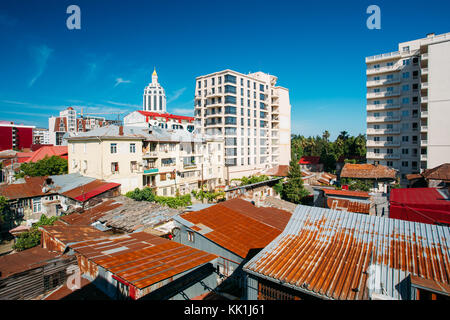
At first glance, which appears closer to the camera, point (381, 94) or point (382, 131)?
point (382, 131)

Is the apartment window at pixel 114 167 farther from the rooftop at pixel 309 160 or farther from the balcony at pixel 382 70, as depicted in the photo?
the rooftop at pixel 309 160

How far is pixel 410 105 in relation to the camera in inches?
1769

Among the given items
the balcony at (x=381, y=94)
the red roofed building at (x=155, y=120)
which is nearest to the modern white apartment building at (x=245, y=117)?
the red roofed building at (x=155, y=120)

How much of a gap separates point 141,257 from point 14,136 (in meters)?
111

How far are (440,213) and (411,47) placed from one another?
161ft

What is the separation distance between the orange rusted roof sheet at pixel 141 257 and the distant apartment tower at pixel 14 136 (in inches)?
3922

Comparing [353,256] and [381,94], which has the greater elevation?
[381,94]

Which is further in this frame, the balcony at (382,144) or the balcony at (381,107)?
the balcony at (381,107)

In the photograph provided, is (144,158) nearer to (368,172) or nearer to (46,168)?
(46,168)

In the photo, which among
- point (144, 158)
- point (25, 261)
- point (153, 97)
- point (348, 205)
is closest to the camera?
point (25, 261)

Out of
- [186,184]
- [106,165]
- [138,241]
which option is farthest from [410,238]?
[186,184]

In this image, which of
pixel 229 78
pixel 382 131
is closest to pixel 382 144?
pixel 382 131

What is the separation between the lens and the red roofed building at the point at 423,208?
41.9 ft

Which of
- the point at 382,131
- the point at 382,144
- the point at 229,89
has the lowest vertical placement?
the point at 382,144
